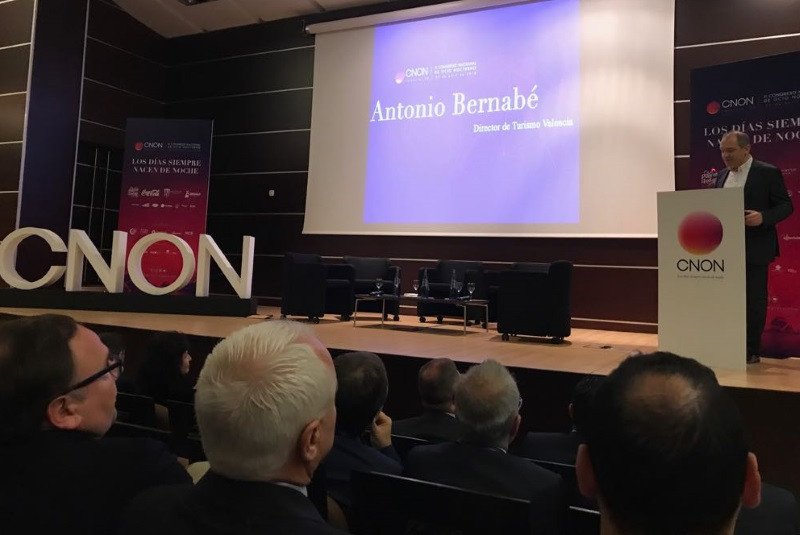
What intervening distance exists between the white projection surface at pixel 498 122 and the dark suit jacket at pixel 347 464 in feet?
16.4

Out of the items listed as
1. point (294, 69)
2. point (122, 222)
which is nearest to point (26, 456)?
point (122, 222)

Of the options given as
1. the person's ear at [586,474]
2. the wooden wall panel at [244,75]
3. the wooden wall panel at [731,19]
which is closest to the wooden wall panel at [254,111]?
the wooden wall panel at [244,75]

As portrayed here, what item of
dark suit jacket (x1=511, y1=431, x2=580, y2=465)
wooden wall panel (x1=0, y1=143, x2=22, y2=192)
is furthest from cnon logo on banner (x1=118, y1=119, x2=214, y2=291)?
dark suit jacket (x1=511, y1=431, x2=580, y2=465)

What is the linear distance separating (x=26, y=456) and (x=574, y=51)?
6213 mm

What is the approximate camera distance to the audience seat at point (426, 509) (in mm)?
1080

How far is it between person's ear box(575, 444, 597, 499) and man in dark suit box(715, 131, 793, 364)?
124 inches

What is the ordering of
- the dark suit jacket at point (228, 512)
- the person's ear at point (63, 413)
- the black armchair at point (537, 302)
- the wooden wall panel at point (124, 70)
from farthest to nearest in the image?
the wooden wall panel at point (124, 70) < the black armchair at point (537, 302) < the person's ear at point (63, 413) < the dark suit jacket at point (228, 512)

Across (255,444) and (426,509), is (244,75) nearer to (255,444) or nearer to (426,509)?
(426,509)

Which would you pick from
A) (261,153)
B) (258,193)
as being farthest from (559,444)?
(261,153)

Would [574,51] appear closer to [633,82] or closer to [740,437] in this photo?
[633,82]

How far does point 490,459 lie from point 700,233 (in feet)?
6.96

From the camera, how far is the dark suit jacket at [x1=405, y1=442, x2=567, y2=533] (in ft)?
4.44

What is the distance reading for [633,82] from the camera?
5.95 meters

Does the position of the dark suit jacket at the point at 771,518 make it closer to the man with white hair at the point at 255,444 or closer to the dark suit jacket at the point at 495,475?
the dark suit jacket at the point at 495,475
